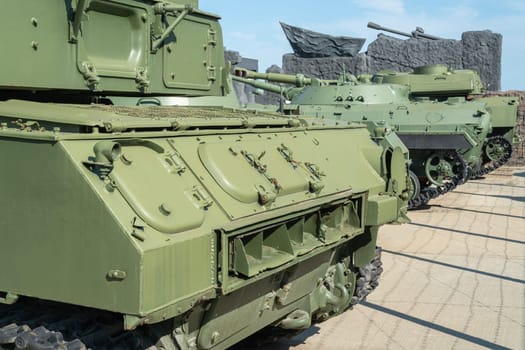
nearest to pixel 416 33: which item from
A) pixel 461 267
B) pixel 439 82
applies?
pixel 439 82

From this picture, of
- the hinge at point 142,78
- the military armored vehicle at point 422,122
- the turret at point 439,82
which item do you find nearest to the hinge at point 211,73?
the hinge at point 142,78

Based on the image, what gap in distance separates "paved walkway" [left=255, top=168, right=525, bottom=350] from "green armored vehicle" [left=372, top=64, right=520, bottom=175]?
3.58 m

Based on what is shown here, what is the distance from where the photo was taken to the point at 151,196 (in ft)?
10.5

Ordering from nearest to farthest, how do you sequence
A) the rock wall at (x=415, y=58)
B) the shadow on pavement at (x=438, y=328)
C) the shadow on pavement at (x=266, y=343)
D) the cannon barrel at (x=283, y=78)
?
1. the shadow on pavement at (x=266, y=343)
2. the shadow on pavement at (x=438, y=328)
3. the cannon barrel at (x=283, y=78)
4. the rock wall at (x=415, y=58)

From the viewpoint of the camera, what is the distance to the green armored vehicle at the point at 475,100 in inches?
613

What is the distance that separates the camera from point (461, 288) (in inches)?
297

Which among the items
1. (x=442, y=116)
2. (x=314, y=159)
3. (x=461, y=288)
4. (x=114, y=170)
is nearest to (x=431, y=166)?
(x=442, y=116)

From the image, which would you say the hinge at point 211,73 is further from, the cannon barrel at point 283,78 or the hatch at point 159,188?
the cannon barrel at point 283,78

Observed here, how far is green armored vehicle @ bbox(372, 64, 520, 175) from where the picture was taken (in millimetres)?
15562

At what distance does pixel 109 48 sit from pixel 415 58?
70.9 feet

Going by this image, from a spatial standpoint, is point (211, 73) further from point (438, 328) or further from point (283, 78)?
point (283, 78)

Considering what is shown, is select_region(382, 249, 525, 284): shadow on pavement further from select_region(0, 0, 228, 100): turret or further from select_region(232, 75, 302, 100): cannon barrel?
select_region(232, 75, 302, 100): cannon barrel

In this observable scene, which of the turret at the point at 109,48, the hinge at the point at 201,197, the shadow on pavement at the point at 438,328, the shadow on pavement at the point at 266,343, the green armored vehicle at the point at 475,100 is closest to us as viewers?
the hinge at the point at 201,197

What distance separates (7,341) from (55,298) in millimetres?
333
